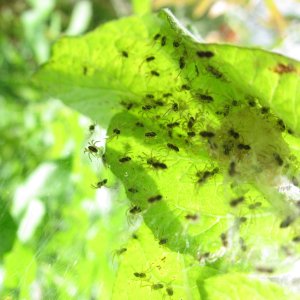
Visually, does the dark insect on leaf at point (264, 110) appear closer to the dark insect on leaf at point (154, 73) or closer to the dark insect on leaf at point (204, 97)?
the dark insect on leaf at point (204, 97)

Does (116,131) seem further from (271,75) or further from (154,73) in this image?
(271,75)

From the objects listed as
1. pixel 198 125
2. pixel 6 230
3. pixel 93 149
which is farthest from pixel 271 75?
pixel 6 230

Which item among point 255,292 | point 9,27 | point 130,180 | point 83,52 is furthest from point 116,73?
point 9,27

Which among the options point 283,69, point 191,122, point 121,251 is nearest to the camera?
point 283,69

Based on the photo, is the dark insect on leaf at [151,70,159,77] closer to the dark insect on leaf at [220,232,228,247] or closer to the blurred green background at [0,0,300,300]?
the blurred green background at [0,0,300,300]

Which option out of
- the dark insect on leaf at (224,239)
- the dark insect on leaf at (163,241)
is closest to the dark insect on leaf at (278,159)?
the dark insect on leaf at (224,239)

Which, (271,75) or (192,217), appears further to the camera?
(192,217)

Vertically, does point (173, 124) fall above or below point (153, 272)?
above

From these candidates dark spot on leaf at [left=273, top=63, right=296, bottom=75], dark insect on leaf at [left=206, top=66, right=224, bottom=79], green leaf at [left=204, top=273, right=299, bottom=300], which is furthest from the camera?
green leaf at [left=204, top=273, right=299, bottom=300]

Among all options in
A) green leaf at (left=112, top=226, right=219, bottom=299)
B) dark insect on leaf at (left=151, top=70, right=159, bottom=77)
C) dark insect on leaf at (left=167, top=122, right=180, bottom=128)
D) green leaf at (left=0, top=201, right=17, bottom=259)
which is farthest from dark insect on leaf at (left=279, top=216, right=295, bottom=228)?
green leaf at (left=0, top=201, right=17, bottom=259)
